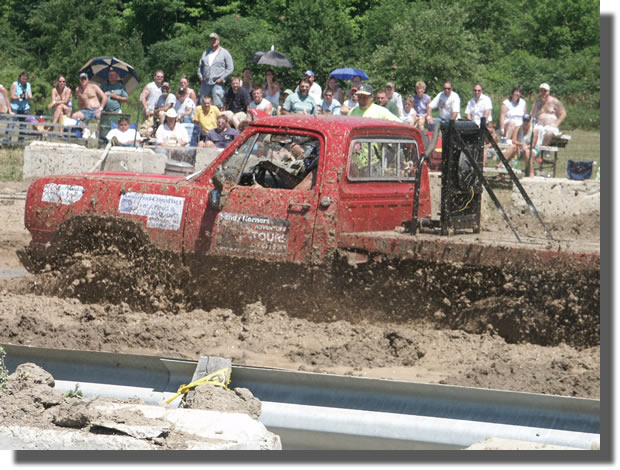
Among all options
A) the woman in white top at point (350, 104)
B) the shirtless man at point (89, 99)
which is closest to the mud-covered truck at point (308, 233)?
the woman in white top at point (350, 104)

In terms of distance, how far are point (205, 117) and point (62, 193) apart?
692 centimetres

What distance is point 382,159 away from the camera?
8422mm

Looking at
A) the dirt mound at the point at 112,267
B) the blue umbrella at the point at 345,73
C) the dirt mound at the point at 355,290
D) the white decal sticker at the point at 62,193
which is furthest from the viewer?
the blue umbrella at the point at 345,73

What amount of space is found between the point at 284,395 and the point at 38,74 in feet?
89.8

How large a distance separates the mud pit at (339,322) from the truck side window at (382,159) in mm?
923

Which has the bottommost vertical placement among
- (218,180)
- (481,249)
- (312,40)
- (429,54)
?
(481,249)

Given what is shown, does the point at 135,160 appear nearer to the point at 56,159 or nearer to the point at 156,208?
the point at 56,159

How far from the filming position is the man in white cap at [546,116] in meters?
16.0

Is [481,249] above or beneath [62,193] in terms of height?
beneath

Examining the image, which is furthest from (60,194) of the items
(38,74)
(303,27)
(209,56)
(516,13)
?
(38,74)

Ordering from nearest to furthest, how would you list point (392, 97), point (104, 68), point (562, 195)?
point (562, 195) → point (392, 97) → point (104, 68)

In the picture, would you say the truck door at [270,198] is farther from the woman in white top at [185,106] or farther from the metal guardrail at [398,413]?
the woman in white top at [185,106]

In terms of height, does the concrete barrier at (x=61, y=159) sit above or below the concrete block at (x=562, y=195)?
above

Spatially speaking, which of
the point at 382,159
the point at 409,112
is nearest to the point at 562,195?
the point at 409,112
